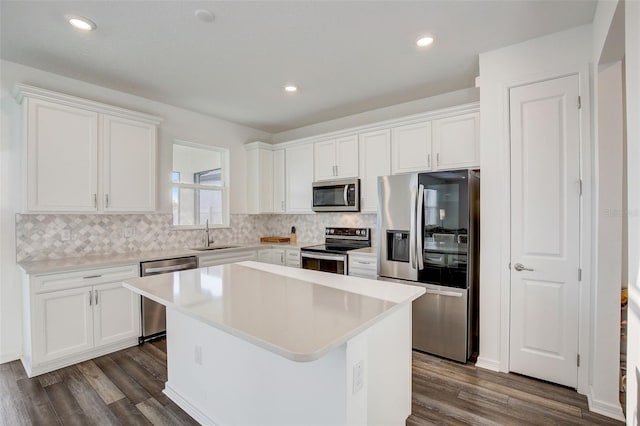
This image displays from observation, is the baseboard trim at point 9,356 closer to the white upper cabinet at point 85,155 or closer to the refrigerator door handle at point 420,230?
the white upper cabinet at point 85,155

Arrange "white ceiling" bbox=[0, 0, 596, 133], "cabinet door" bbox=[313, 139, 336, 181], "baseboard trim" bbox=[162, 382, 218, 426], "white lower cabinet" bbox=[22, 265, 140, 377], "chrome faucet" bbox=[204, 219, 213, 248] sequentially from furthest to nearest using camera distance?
1. "chrome faucet" bbox=[204, 219, 213, 248]
2. "cabinet door" bbox=[313, 139, 336, 181]
3. "white lower cabinet" bbox=[22, 265, 140, 377]
4. "white ceiling" bbox=[0, 0, 596, 133]
5. "baseboard trim" bbox=[162, 382, 218, 426]

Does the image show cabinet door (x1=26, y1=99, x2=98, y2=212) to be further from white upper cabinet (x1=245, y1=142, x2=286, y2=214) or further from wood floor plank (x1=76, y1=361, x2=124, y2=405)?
white upper cabinet (x1=245, y1=142, x2=286, y2=214)

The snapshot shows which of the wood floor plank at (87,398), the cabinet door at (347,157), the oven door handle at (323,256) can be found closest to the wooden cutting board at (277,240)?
the oven door handle at (323,256)

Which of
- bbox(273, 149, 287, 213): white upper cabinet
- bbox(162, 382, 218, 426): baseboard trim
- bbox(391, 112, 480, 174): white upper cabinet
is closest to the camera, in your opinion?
bbox(162, 382, 218, 426): baseboard trim

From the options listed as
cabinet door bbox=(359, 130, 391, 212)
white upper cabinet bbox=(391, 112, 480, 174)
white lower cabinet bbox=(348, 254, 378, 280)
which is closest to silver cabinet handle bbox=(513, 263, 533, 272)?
white upper cabinet bbox=(391, 112, 480, 174)

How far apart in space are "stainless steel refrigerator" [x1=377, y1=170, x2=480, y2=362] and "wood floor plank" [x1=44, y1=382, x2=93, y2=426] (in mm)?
2655

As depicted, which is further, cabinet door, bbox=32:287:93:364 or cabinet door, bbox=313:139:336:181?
cabinet door, bbox=313:139:336:181

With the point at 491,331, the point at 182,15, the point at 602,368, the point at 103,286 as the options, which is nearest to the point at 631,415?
the point at 602,368

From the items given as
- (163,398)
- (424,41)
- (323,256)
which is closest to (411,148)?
(424,41)

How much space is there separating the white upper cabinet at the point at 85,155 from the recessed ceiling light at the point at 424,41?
9.41 ft

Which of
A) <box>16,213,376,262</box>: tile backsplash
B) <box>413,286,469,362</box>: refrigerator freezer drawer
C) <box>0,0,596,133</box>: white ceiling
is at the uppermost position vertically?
<box>0,0,596,133</box>: white ceiling

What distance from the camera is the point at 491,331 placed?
2627 millimetres

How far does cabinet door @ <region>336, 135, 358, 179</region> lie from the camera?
154 inches

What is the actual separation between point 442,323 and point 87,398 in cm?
291
